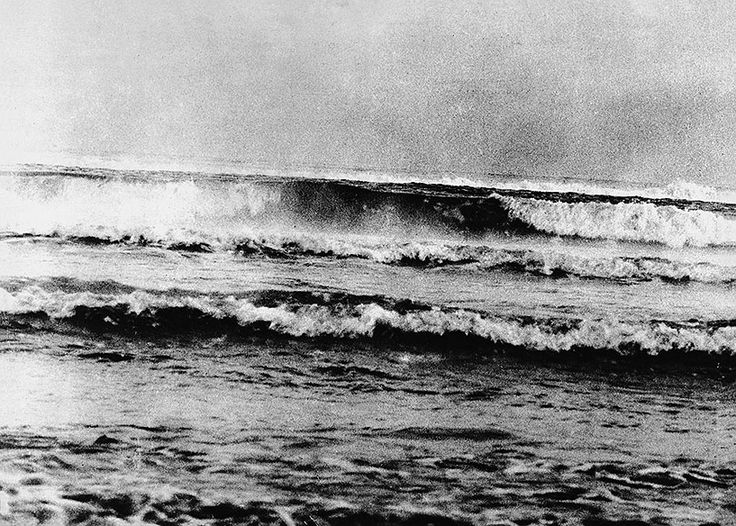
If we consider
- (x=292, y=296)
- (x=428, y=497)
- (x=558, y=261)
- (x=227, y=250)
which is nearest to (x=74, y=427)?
(x=428, y=497)

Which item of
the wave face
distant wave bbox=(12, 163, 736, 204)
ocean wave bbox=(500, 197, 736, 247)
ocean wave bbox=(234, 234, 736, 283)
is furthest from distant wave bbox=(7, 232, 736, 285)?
distant wave bbox=(12, 163, 736, 204)

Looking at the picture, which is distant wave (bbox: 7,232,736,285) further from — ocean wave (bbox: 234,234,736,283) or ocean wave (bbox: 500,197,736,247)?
ocean wave (bbox: 500,197,736,247)

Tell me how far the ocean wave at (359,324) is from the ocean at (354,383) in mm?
22

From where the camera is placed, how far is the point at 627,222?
631 inches

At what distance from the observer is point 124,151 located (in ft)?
94.3

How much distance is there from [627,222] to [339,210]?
6.23m

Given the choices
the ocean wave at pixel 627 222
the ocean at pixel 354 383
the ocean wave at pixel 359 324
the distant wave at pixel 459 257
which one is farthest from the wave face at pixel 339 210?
the ocean wave at pixel 359 324

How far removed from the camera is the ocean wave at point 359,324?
5379 mm

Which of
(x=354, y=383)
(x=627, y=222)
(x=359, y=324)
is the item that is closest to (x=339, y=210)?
(x=627, y=222)

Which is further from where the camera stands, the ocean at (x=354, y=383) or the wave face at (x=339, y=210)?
the wave face at (x=339, y=210)

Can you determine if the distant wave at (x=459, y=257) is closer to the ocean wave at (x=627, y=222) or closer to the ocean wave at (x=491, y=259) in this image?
the ocean wave at (x=491, y=259)

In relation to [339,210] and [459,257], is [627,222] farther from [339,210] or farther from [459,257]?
[459,257]

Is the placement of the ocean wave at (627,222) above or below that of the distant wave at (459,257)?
above

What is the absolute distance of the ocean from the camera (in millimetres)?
2637
